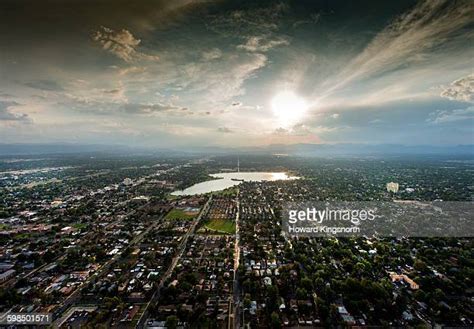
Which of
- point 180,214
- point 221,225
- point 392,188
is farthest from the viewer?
point 392,188

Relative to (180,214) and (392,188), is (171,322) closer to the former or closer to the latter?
(180,214)

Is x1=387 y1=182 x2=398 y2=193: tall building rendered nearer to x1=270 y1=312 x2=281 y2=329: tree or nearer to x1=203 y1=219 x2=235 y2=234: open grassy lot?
x1=203 y1=219 x2=235 y2=234: open grassy lot

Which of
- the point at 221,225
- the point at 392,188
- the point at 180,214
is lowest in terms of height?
the point at 180,214

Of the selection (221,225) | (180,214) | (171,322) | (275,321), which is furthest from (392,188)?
(171,322)

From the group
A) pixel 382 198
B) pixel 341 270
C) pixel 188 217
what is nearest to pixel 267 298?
pixel 341 270

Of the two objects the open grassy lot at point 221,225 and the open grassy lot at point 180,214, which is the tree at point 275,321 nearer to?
the open grassy lot at point 221,225

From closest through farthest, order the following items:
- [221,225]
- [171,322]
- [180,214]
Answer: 1. [171,322]
2. [221,225]
3. [180,214]

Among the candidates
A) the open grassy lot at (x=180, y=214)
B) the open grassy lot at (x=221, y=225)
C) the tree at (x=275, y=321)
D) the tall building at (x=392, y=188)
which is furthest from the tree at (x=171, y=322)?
the tall building at (x=392, y=188)

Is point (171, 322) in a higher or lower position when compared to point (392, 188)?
lower
